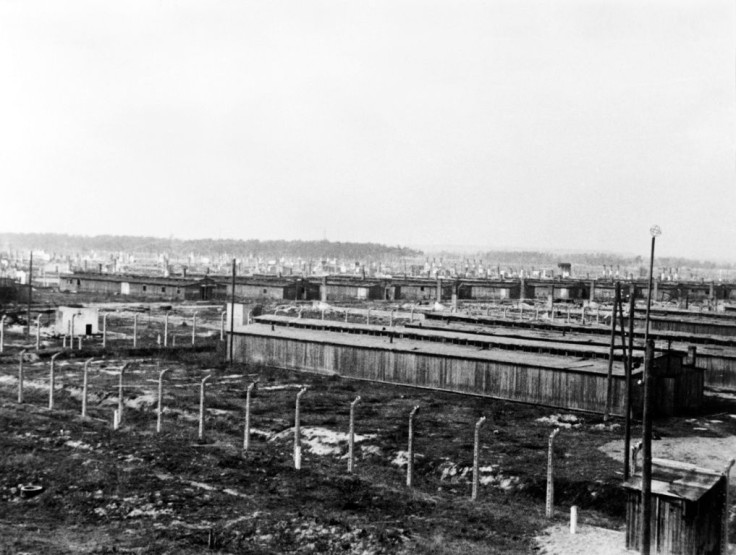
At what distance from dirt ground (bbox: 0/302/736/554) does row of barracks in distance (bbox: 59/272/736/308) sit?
195ft

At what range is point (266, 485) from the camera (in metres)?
21.7

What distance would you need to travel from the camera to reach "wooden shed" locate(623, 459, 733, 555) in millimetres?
16141

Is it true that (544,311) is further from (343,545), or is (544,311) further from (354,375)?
(343,545)

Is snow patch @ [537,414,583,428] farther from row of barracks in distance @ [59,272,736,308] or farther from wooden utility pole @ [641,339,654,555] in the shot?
row of barracks in distance @ [59,272,736,308]

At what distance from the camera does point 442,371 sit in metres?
37.8

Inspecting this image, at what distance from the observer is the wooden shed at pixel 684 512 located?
53.0 feet

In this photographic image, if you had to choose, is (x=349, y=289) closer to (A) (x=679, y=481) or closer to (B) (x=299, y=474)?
(B) (x=299, y=474)

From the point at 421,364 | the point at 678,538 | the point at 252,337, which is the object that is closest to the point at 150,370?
the point at 252,337

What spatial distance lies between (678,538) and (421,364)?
22.6m

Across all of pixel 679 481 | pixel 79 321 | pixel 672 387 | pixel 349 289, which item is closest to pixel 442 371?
pixel 672 387

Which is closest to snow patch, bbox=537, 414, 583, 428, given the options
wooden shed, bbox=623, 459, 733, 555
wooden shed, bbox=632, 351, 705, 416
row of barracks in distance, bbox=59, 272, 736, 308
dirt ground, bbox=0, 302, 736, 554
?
dirt ground, bbox=0, 302, 736, 554

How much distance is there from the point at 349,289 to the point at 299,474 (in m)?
84.4

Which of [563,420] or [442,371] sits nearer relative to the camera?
[563,420]

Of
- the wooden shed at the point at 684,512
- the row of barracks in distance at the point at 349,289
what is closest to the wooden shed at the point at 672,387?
the wooden shed at the point at 684,512
